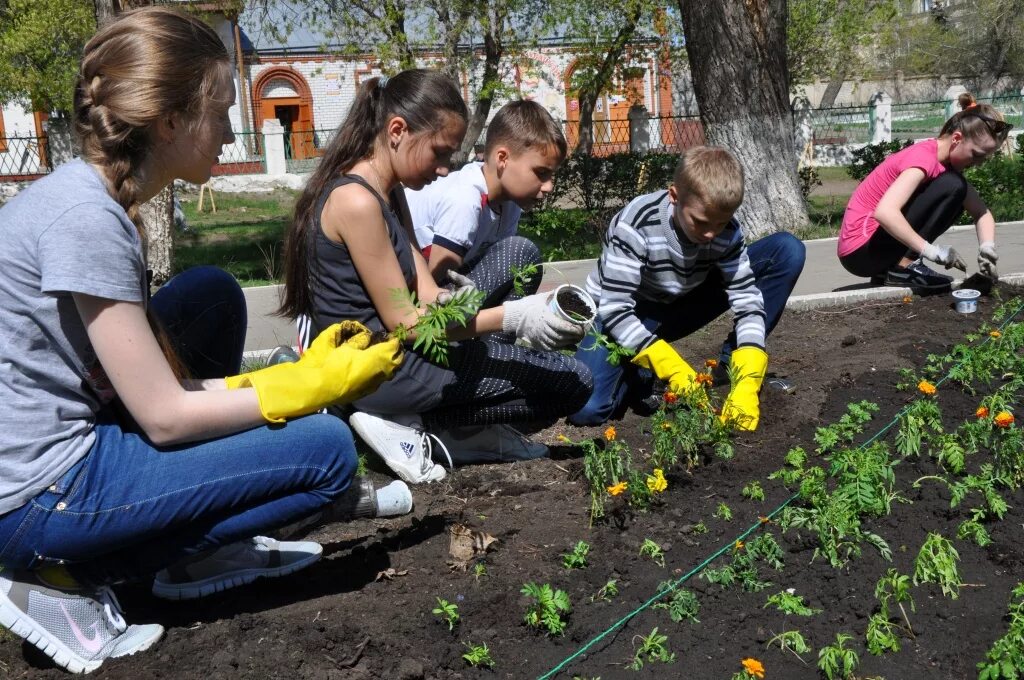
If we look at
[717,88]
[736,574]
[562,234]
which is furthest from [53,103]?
[736,574]

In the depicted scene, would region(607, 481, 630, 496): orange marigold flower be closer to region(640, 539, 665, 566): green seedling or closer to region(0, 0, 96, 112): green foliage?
region(640, 539, 665, 566): green seedling

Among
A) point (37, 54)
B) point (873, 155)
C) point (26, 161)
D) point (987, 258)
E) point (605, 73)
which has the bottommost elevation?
point (987, 258)

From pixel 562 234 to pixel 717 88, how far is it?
2.95 meters

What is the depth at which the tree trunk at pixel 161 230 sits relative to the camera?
24.9ft

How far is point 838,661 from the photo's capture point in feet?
6.64

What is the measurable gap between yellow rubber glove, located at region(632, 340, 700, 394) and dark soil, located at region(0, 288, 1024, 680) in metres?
0.35

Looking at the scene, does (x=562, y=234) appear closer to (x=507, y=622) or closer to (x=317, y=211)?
(x=317, y=211)

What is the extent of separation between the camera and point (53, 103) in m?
22.6

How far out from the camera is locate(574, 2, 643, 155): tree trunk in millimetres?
18922

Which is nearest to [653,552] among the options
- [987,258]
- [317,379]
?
→ [317,379]

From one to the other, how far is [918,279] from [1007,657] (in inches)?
157

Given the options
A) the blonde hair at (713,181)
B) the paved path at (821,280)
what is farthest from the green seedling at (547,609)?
the paved path at (821,280)

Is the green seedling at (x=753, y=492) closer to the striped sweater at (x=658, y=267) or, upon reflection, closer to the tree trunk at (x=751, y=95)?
the striped sweater at (x=658, y=267)

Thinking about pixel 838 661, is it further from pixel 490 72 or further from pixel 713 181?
pixel 490 72
